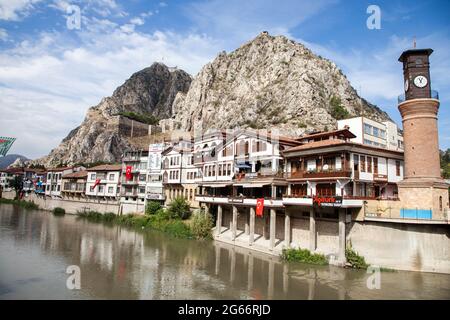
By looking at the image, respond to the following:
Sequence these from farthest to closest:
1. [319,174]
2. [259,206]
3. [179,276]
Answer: [259,206], [319,174], [179,276]

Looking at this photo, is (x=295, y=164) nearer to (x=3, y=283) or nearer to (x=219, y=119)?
(x=3, y=283)

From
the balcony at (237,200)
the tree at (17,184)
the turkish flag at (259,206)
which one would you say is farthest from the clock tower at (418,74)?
the tree at (17,184)

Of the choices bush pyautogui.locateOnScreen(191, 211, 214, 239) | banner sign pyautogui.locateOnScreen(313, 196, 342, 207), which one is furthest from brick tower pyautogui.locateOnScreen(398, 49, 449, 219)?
bush pyautogui.locateOnScreen(191, 211, 214, 239)

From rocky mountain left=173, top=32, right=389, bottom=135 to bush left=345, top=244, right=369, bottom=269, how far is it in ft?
172

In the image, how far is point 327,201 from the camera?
31469mm

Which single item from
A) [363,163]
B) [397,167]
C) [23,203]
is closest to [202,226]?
[363,163]

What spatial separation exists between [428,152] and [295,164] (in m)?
13.6

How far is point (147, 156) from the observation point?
73250 mm

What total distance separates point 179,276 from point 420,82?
2875 centimetres

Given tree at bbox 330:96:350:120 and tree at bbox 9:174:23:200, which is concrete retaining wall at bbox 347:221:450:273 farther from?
tree at bbox 9:174:23:200

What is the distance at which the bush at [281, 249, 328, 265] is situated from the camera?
106 ft

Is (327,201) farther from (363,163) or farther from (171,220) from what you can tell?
(171,220)

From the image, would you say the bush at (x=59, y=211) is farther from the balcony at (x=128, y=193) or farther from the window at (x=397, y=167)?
the window at (x=397, y=167)
